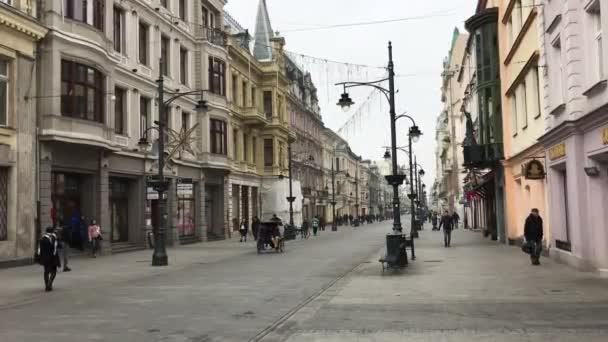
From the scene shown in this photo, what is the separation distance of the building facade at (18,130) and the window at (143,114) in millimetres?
9611

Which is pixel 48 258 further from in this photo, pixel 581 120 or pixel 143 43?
pixel 143 43

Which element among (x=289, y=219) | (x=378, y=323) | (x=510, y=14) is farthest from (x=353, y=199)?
(x=378, y=323)

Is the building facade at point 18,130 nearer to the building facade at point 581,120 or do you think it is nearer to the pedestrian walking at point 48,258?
the pedestrian walking at point 48,258

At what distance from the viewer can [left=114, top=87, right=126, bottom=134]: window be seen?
102ft

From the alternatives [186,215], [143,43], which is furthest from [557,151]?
[186,215]

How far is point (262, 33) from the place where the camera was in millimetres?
60875

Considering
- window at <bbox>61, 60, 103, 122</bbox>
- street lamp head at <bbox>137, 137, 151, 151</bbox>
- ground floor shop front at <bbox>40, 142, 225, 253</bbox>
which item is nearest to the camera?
Result: window at <bbox>61, 60, 103, 122</bbox>

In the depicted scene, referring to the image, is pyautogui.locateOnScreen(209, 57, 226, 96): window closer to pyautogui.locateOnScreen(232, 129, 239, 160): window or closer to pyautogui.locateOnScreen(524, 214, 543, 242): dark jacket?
pyautogui.locateOnScreen(232, 129, 239, 160): window

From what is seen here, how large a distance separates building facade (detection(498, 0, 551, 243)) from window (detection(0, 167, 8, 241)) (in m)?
18.1

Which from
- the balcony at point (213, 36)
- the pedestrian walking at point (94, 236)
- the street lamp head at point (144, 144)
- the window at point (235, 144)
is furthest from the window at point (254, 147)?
the pedestrian walking at point (94, 236)

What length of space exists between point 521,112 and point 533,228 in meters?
8.05

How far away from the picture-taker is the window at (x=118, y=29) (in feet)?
102

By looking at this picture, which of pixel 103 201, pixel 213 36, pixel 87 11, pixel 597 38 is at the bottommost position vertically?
pixel 103 201

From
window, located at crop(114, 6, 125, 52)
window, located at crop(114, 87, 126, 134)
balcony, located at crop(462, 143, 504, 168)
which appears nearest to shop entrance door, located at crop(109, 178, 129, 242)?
window, located at crop(114, 87, 126, 134)
